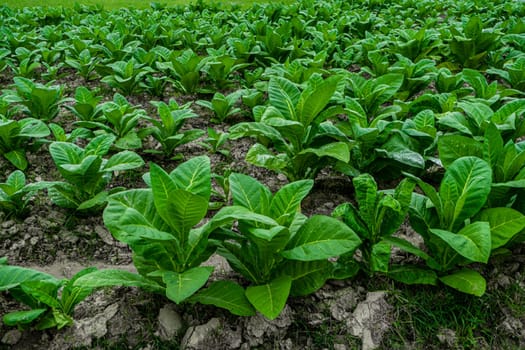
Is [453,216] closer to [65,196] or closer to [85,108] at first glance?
[65,196]

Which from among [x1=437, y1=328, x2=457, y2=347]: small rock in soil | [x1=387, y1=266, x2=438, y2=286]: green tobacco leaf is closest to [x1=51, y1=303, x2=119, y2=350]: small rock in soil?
[x1=387, y1=266, x2=438, y2=286]: green tobacco leaf

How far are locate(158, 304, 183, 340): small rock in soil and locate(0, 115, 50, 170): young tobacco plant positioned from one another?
1.94m

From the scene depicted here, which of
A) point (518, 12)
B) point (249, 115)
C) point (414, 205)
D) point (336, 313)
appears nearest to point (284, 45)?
point (249, 115)

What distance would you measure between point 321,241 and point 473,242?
66cm

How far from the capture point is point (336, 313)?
2.11 m

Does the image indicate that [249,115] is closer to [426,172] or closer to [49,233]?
[426,172]

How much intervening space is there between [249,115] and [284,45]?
1.88m

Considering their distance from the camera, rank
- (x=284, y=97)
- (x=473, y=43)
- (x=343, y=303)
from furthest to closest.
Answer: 1. (x=473, y=43)
2. (x=284, y=97)
3. (x=343, y=303)

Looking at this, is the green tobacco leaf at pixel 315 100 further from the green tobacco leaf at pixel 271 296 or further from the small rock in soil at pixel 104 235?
the small rock in soil at pixel 104 235

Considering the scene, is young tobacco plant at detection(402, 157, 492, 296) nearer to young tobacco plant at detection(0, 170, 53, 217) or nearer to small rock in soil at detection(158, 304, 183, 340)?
small rock in soil at detection(158, 304, 183, 340)

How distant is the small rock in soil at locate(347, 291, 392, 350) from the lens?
2.01 m

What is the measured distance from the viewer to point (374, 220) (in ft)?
7.29

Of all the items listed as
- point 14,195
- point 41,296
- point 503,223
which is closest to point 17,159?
point 14,195

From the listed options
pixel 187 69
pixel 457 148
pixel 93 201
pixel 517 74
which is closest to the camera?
pixel 457 148
